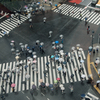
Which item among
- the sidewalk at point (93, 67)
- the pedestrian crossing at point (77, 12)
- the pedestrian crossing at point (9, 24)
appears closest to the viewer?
the sidewalk at point (93, 67)

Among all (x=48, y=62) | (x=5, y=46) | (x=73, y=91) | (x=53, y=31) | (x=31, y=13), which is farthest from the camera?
(x=31, y=13)

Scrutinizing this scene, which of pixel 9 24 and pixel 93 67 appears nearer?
pixel 93 67

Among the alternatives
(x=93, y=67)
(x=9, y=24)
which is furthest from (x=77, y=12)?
(x=93, y=67)

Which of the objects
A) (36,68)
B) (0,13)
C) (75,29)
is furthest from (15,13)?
(36,68)

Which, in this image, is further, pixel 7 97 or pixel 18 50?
pixel 18 50

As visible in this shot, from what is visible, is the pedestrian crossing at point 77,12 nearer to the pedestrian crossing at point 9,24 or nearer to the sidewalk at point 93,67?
the pedestrian crossing at point 9,24

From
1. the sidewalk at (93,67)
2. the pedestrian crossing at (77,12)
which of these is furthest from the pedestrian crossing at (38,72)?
the pedestrian crossing at (77,12)

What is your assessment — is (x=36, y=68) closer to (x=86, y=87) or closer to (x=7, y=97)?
(x=7, y=97)

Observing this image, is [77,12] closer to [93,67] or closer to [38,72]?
[93,67]
